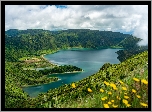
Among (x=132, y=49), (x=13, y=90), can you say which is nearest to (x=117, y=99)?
(x=13, y=90)

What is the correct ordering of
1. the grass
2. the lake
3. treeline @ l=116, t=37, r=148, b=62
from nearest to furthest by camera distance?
the grass, treeline @ l=116, t=37, r=148, b=62, the lake

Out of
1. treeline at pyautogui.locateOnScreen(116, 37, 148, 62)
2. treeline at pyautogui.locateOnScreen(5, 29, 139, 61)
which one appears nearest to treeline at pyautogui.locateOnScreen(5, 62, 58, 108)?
treeline at pyautogui.locateOnScreen(5, 29, 139, 61)

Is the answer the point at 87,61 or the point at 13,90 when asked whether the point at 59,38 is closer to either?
the point at 87,61

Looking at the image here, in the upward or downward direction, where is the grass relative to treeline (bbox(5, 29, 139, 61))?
downward

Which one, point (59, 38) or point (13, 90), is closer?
point (13, 90)

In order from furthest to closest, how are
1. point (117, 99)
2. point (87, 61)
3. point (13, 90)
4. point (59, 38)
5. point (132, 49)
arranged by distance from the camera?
point (59, 38) → point (87, 61) → point (132, 49) → point (13, 90) → point (117, 99)

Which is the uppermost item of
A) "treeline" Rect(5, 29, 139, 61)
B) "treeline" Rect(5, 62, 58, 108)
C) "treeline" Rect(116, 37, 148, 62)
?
"treeline" Rect(5, 29, 139, 61)

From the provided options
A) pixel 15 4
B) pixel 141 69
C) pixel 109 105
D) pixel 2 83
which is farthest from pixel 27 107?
pixel 141 69

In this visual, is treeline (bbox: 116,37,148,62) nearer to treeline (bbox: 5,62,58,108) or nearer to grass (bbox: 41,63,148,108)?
grass (bbox: 41,63,148,108)

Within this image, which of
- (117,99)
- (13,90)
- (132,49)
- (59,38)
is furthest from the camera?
(59,38)

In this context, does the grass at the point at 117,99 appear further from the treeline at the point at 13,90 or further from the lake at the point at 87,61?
the lake at the point at 87,61

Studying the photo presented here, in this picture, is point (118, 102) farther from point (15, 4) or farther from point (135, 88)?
point (15, 4)

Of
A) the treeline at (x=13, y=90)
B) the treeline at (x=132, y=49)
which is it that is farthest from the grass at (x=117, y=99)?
the treeline at (x=132, y=49)
